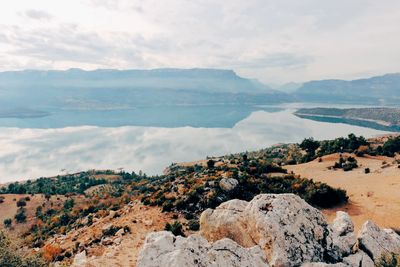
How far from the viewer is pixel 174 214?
27.6 m

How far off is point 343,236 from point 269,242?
226 inches

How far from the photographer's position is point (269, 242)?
13.7m

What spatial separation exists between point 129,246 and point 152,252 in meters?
10.2

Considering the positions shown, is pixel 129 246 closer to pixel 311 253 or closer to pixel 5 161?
pixel 311 253

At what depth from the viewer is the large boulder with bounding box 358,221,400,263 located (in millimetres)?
15922

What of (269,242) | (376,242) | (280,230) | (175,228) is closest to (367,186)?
(376,242)

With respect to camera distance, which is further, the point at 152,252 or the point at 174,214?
the point at 174,214

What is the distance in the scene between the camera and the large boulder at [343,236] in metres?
15.5

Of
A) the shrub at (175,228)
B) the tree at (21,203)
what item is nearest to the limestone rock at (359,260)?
the shrub at (175,228)

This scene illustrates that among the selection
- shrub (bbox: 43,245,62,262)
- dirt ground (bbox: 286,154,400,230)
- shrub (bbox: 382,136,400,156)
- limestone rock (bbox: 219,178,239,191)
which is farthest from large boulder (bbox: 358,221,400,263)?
shrub (bbox: 382,136,400,156)

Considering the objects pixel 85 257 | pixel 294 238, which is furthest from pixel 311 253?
pixel 85 257

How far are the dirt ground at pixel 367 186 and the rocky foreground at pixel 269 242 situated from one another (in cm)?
974

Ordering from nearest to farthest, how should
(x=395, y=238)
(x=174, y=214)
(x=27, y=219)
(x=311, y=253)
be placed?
(x=311, y=253)
(x=395, y=238)
(x=174, y=214)
(x=27, y=219)

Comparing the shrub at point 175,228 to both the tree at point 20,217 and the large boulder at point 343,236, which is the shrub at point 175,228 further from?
the tree at point 20,217
